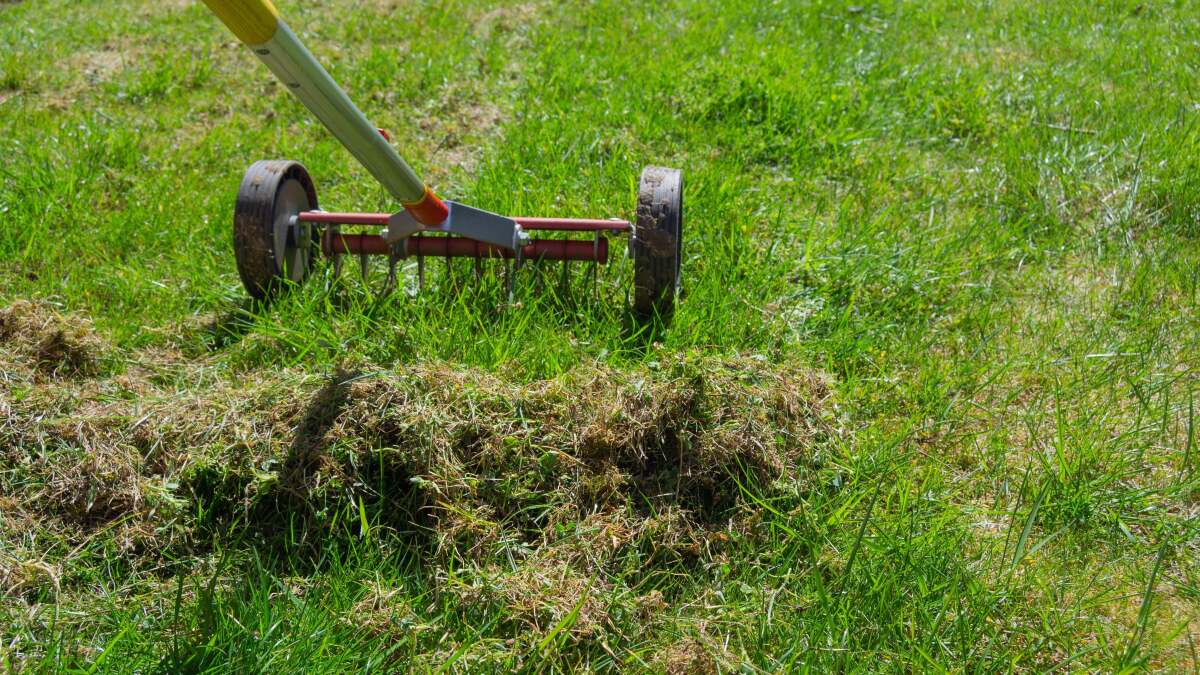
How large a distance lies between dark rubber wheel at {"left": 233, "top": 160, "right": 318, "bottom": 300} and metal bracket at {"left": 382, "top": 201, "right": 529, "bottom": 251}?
1.49 feet

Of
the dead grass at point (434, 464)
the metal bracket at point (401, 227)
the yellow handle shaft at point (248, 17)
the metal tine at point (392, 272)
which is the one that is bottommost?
the dead grass at point (434, 464)

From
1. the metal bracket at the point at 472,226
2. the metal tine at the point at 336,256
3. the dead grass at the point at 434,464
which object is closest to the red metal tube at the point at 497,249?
the metal bracket at the point at 472,226

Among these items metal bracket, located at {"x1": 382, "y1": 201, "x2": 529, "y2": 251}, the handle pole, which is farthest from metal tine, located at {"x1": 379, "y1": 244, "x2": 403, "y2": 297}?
the handle pole

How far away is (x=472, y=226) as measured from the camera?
129 inches

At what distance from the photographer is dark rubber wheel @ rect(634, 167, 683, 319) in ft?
10.5

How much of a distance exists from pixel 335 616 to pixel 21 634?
676 mm

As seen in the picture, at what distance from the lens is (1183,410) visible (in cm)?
293

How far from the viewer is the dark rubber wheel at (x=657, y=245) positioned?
3193mm

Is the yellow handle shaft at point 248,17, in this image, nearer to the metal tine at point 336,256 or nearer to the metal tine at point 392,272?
the metal tine at point 392,272

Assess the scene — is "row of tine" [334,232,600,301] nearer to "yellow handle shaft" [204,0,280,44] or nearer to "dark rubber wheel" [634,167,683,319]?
"dark rubber wheel" [634,167,683,319]

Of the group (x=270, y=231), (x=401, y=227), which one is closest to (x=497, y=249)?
(x=401, y=227)

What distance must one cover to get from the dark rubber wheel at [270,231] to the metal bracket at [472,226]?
1.49 feet

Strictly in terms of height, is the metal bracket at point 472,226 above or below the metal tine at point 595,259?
above

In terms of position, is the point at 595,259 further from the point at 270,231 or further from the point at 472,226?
the point at 270,231
